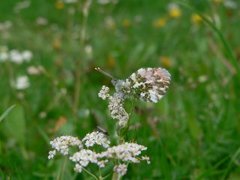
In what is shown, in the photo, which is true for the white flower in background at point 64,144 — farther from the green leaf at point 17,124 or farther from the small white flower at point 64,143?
Result: the green leaf at point 17,124

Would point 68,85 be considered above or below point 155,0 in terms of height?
above

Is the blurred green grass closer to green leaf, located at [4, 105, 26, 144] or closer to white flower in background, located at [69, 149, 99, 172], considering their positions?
green leaf, located at [4, 105, 26, 144]

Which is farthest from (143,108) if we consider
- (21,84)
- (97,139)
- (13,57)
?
(97,139)

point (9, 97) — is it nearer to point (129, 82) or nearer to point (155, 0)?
point (129, 82)

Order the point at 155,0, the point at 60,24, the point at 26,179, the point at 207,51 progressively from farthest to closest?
1. the point at 155,0
2. the point at 60,24
3. the point at 207,51
4. the point at 26,179

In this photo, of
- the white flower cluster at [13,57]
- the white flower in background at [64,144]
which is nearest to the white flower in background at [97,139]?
the white flower in background at [64,144]

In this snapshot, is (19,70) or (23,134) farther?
(19,70)

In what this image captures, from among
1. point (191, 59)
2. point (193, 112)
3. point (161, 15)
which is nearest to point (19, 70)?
point (191, 59)

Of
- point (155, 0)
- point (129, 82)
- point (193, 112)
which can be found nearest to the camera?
point (129, 82)

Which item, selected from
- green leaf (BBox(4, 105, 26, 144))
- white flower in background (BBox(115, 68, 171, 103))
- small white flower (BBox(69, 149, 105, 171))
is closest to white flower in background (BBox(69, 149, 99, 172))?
small white flower (BBox(69, 149, 105, 171))
